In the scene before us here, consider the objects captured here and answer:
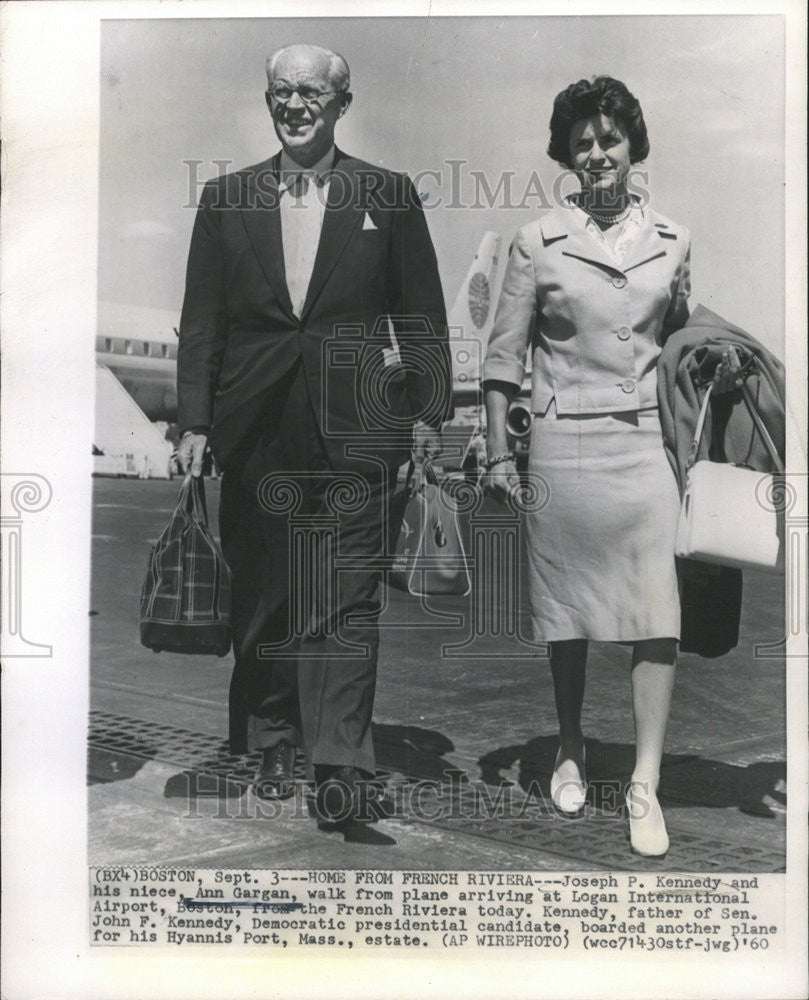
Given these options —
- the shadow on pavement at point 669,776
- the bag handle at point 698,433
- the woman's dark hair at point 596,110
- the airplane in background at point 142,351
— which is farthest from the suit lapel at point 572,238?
the shadow on pavement at point 669,776

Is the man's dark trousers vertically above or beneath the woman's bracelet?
beneath

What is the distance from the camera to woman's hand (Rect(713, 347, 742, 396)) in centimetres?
574

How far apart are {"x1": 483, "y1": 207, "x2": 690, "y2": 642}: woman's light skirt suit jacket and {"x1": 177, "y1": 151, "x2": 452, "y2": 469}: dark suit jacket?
0.93ft

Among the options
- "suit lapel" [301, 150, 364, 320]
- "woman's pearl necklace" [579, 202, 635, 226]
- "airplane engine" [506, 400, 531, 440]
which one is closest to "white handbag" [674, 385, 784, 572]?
"airplane engine" [506, 400, 531, 440]

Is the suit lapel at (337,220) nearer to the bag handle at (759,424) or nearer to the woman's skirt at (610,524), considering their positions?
the woman's skirt at (610,524)

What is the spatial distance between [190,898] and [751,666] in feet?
6.86

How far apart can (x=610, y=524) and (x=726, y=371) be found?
639mm

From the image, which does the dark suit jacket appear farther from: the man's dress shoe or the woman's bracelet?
the man's dress shoe

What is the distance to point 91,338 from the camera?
6137mm

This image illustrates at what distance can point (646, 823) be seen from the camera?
577 centimetres

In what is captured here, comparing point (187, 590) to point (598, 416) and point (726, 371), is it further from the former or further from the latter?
point (726, 371)

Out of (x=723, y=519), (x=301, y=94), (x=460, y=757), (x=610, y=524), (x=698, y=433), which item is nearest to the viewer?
(x=723, y=519)

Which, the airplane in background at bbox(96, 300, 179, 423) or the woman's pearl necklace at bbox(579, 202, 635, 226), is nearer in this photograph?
the woman's pearl necklace at bbox(579, 202, 635, 226)

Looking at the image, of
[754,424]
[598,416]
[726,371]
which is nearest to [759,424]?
[754,424]
